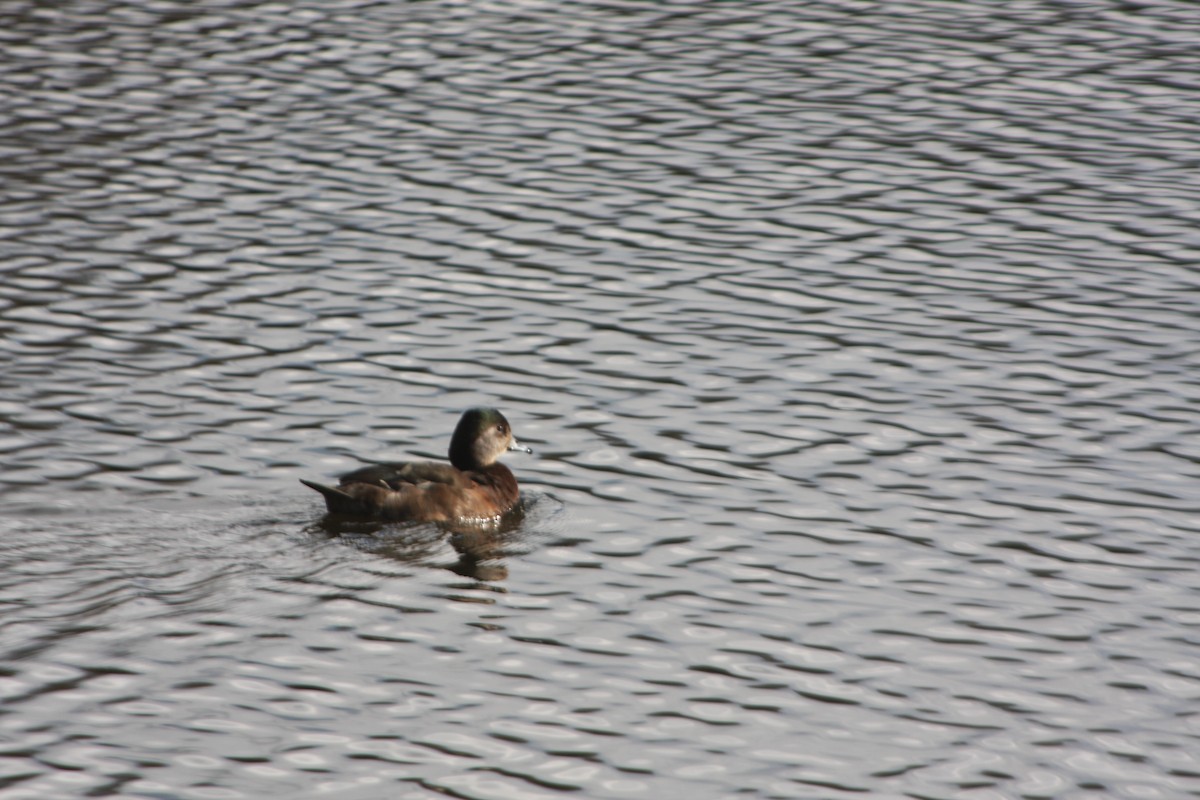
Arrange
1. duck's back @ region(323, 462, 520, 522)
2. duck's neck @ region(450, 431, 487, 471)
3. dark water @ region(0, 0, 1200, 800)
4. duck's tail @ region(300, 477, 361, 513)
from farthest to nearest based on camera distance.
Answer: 1. duck's neck @ region(450, 431, 487, 471)
2. duck's back @ region(323, 462, 520, 522)
3. duck's tail @ region(300, 477, 361, 513)
4. dark water @ region(0, 0, 1200, 800)

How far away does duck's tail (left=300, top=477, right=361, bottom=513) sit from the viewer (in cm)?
1405

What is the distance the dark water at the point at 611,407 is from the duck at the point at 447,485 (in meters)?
0.23

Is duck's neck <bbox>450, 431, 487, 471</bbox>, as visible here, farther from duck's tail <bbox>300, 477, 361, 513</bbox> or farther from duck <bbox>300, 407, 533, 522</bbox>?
duck's tail <bbox>300, 477, 361, 513</bbox>

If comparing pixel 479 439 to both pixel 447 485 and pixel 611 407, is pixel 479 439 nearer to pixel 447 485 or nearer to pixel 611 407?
pixel 447 485

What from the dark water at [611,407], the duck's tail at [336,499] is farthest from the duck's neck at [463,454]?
the duck's tail at [336,499]

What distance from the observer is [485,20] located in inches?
1318

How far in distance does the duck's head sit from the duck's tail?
→ 1.29 meters

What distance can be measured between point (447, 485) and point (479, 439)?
655 millimetres

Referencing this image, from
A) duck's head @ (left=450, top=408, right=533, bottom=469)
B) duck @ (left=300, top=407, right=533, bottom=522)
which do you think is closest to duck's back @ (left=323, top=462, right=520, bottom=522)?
duck @ (left=300, top=407, right=533, bottom=522)

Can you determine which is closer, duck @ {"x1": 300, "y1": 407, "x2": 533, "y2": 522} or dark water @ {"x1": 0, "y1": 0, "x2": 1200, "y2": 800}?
dark water @ {"x1": 0, "y1": 0, "x2": 1200, "y2": 800}

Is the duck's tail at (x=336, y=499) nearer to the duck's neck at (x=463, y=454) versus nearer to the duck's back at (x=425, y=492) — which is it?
the duck's back at (x=425, y=492)

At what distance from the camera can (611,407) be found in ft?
57.2

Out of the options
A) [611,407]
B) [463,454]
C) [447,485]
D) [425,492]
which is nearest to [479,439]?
[463,454]

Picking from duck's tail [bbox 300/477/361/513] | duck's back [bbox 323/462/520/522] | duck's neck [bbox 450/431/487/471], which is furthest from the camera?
duck's neck [bbox 450/431/487/471]
